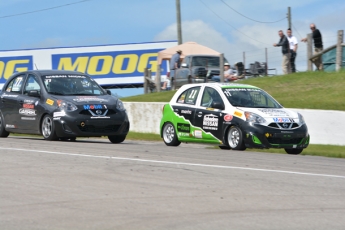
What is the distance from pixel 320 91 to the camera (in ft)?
80.0

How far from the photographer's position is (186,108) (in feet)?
53.4

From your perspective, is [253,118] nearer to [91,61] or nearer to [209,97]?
[209,97]

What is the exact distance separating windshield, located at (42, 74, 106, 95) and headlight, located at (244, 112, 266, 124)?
3.61 m

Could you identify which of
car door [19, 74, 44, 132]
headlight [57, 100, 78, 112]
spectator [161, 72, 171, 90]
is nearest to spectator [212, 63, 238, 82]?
spectator [161, 72, 171, 90]

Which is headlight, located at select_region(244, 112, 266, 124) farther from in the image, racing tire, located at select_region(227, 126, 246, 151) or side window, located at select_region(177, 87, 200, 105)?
side window, located at select_region(177, 87, 200, 105)

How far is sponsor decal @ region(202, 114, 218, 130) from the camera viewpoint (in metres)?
15.4

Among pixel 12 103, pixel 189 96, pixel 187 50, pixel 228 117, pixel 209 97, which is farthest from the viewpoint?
pixel 187 50

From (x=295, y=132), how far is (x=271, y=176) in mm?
5382

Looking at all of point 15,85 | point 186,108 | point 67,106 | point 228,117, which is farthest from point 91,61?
point 228,117

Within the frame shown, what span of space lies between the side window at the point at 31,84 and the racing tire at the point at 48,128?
3.11 ft

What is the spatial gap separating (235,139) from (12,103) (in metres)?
5.36

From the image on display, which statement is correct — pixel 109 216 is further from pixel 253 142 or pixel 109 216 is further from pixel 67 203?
pixel 253 142

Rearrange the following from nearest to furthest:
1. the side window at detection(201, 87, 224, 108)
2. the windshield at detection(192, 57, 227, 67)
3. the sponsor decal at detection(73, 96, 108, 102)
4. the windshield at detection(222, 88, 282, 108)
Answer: the windshield at detection(222, 88, 282, 108) → the sponsor decal at detection(73, 96, 108, 102) → the side window at detection(201, 87, 224, 108) → the windshield at detection(192, 57, 227, 67)

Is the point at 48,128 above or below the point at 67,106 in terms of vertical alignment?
below
